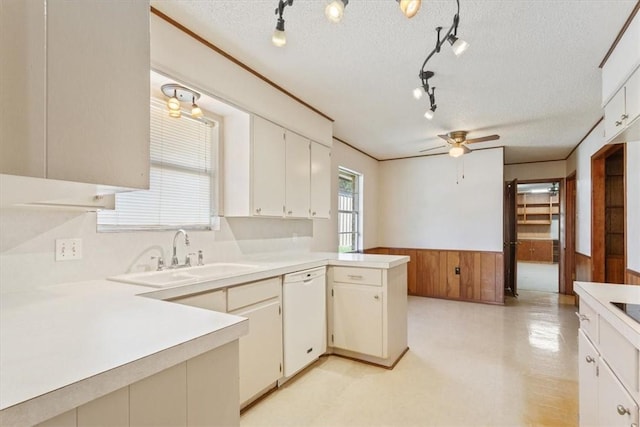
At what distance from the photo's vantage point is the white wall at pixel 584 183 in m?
4.02

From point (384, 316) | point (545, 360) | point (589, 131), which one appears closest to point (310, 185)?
point (384, 316)

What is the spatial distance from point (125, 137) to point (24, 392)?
1.87 ft

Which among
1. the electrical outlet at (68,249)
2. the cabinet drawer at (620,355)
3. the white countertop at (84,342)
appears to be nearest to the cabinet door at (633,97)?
the cabinet drawer at (620,355)

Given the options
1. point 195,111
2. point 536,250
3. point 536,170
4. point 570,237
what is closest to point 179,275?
point 195,111

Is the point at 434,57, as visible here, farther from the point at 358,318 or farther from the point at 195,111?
the point at 358,318

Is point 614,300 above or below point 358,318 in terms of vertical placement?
above

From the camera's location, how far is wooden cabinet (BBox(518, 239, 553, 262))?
10.8 meters

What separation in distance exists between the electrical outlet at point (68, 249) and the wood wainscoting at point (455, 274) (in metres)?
4.31

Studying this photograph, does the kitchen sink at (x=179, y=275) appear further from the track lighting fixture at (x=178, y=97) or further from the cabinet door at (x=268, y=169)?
the track lighting fixture at (x=178, y=97)

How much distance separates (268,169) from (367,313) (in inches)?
59.7

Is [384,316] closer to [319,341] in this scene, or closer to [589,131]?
[319,341]

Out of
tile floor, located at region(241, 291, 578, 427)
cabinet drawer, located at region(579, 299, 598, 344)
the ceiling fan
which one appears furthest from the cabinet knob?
the ceiling fan

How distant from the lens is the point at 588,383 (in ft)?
5.27

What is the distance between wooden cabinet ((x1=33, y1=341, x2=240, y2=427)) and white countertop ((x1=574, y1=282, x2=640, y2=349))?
1.32 metres
